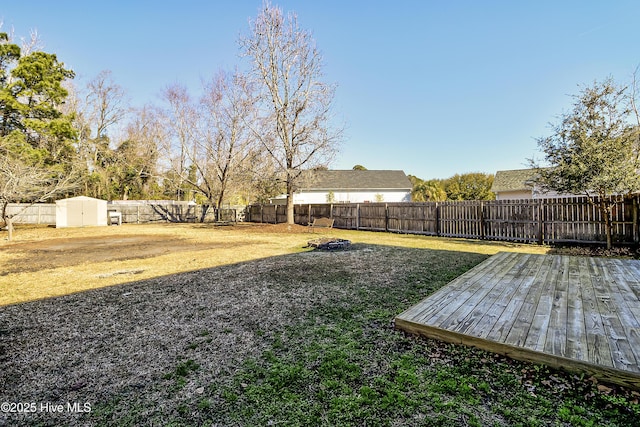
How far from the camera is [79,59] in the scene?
75.1ft

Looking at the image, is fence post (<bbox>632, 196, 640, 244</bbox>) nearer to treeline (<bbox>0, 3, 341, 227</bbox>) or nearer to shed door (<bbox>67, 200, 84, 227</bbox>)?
treeline (<bbox>0, 3, 341, 227</bbox>)

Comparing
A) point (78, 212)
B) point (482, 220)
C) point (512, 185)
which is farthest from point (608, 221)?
point (78, 212)

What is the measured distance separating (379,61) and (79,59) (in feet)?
80.7

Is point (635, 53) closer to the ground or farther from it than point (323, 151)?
farther from it

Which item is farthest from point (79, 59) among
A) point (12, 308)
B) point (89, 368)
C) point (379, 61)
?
point (89, 368)

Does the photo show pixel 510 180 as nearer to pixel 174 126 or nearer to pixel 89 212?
pixel 174 126

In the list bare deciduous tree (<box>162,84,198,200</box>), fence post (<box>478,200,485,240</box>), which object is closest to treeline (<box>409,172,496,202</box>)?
fence post (<box>478,200,485,240</box>)

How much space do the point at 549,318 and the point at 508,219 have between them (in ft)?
30.7

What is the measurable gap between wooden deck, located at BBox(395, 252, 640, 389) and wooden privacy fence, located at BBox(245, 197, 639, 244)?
5364 mm

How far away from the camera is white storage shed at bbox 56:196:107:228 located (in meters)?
19.1

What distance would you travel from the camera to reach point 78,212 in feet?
64.2

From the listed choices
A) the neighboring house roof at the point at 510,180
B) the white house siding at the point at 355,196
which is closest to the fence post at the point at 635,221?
the neighboring house roof at the point at 510,180

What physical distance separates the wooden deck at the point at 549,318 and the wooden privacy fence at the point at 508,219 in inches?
211

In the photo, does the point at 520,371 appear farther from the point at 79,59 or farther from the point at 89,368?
the point at 79,59
